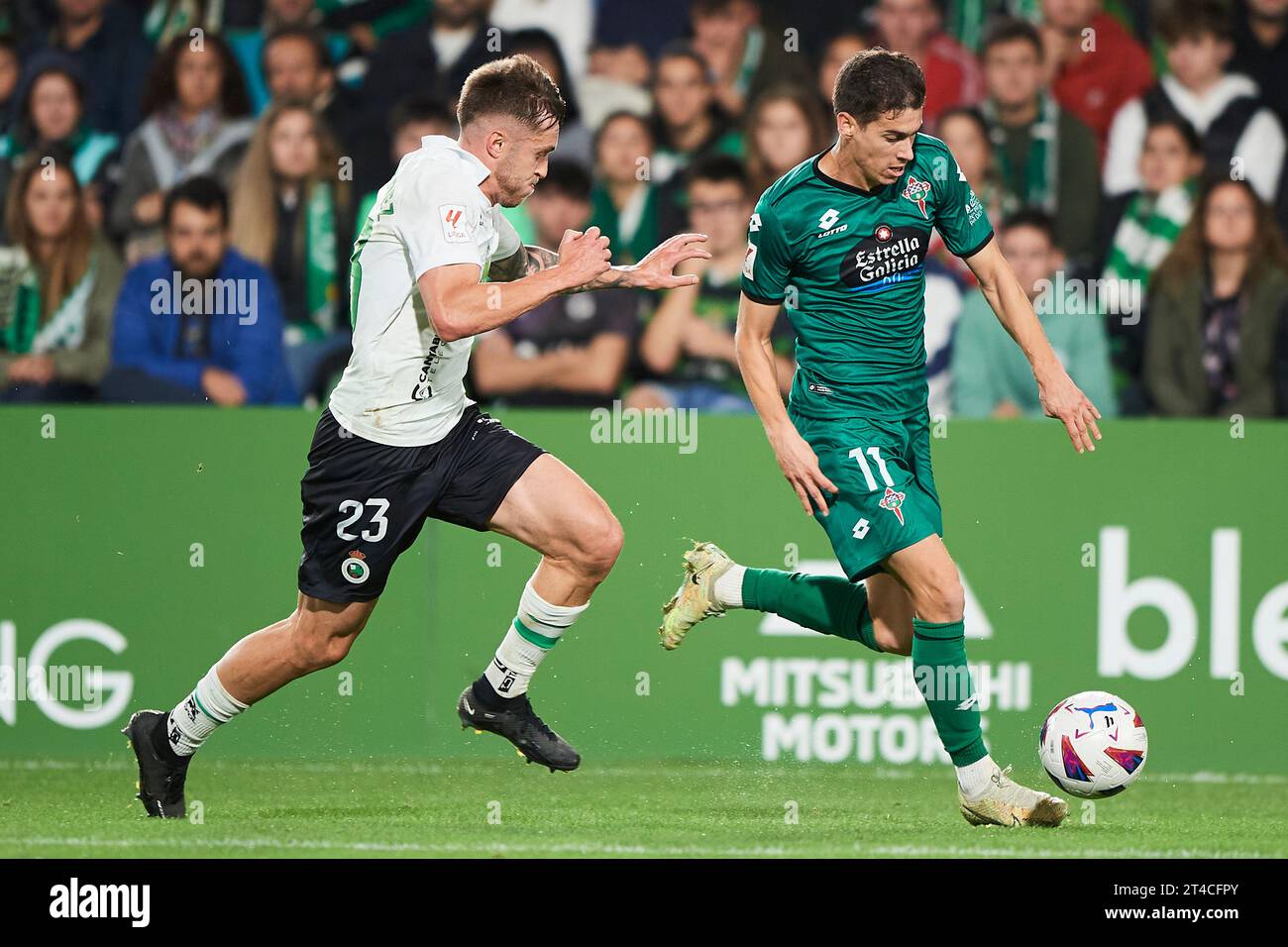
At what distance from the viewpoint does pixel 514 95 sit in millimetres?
6570

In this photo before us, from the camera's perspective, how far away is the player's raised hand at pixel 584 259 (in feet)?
20.7

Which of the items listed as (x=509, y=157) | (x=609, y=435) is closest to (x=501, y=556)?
(x=609, y=435)

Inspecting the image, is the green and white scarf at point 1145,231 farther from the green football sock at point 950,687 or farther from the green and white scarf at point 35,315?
the green and white scarf at point 35,315

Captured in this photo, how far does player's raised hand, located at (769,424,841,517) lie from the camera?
6730 mm

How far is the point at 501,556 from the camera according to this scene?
915 centimetres

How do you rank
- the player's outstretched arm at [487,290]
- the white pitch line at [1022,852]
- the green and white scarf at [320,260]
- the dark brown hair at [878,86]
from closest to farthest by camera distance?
1. the white pitch line at [1022,852]
2. the player's outstretched arm at [487,290]
3. the dark brown hair at [878,86]
4. the green and white scarf at [320,260]

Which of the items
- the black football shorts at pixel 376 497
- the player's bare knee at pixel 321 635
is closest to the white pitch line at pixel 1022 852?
the black football shorts at pixel 376 497

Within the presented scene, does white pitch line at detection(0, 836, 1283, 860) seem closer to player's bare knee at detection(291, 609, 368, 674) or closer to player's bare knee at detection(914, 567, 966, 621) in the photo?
player's bare knee at detection(291, 609, 368, 674)

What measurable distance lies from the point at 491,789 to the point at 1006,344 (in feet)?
12.0

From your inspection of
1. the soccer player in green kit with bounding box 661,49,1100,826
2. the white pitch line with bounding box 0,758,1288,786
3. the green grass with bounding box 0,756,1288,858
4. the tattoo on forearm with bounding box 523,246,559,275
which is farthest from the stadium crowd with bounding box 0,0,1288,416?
the soccer player in green kit with bounding box 661,49,1100,826

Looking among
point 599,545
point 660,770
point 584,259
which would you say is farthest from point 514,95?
point 660,770

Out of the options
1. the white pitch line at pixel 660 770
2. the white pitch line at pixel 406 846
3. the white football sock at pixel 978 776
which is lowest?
the white pitch line at pixel 660 770

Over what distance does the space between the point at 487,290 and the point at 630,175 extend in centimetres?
429

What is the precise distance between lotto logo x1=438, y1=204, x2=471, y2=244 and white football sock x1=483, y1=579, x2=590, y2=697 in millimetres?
1344
